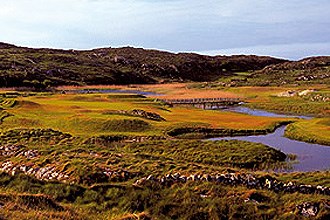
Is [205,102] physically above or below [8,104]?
below

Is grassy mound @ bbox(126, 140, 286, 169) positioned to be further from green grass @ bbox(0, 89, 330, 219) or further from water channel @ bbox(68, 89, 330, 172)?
water channel @ bbox(68, 89, 330, 172)

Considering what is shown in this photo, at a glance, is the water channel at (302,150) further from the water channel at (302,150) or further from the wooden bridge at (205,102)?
the wooden bridge at (205,102)

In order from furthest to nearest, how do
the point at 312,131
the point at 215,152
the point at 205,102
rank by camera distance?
the point at 205,102 → the point at 312,131 → the point at 215,152

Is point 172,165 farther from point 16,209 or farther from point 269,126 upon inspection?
point 269,126

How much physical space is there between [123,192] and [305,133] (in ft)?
136

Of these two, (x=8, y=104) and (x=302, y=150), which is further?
(x=8, y=104)

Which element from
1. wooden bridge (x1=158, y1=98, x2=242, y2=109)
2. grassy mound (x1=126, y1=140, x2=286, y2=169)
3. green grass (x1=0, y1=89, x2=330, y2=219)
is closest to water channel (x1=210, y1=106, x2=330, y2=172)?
green grass (x1=0, y1=89, x2=330, y2=219)

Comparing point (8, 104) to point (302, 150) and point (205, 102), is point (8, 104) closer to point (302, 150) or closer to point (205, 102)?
point (302, 150)

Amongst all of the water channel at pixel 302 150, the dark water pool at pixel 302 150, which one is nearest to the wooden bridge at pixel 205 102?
the water channel at pixel 302 150

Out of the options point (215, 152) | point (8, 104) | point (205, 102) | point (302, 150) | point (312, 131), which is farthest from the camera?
point (205, 102)

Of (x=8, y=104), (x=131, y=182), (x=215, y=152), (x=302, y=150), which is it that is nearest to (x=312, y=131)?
(x=302, y=150)

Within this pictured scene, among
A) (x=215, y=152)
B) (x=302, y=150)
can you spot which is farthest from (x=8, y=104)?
(x=302, y=150)

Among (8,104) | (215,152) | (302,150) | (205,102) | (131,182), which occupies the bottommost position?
(205,102)

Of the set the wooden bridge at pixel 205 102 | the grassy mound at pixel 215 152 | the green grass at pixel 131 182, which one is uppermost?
the green grass at pixel 131 182
